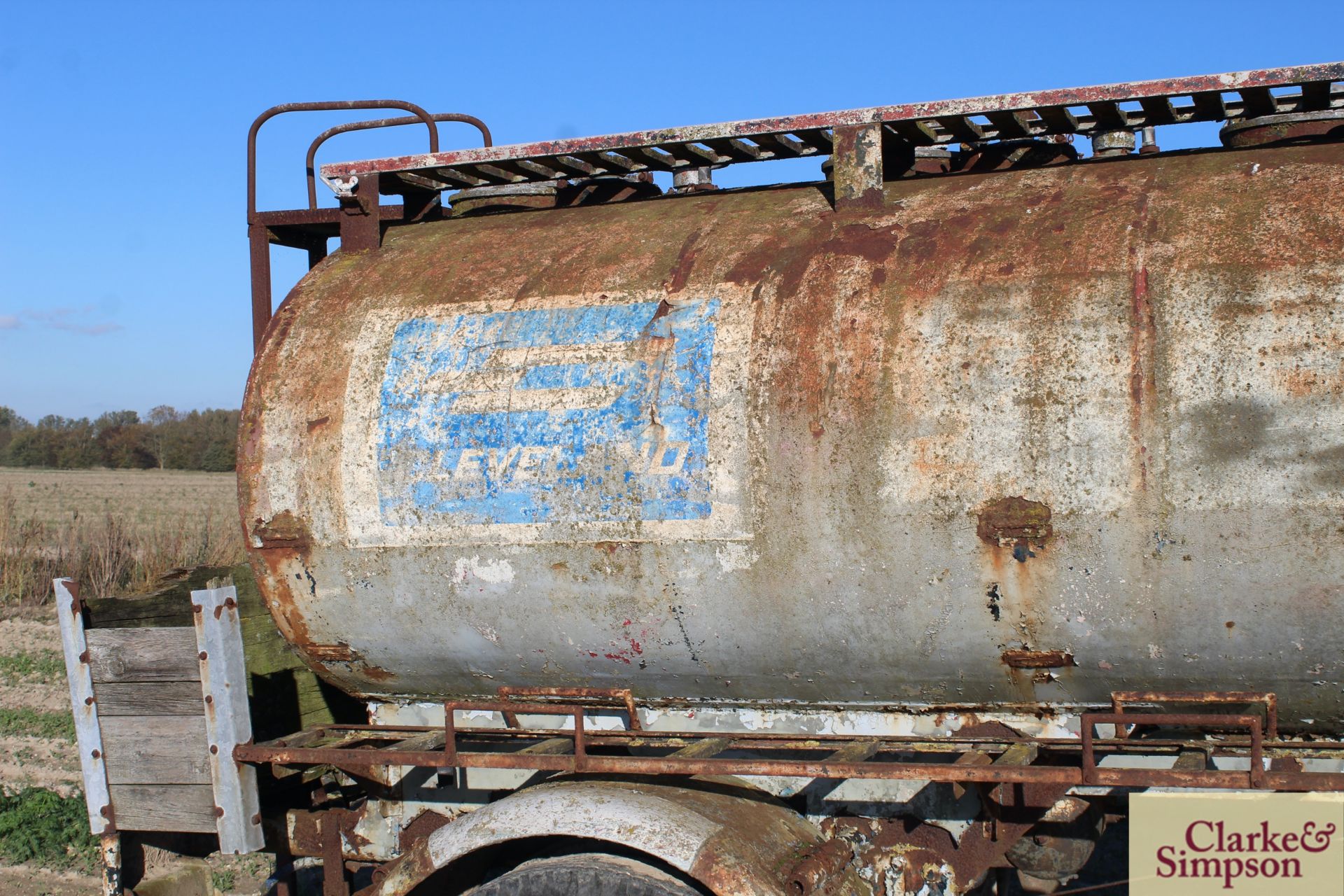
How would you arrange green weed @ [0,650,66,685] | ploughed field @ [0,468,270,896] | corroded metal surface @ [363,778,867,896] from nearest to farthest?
corroded metal surface @ [363,778,867,896] < ploughed field @ [0,468,270,896] < green weed @ [0,650,66,685]

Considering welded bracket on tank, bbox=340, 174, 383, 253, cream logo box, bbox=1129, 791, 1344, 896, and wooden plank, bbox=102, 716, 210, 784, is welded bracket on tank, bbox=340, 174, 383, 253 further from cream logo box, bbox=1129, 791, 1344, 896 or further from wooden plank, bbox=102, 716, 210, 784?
cream logo box, bbox=1129, 791, 1344, 896

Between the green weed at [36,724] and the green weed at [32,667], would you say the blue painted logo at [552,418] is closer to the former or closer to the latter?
the green weed at [36,724]

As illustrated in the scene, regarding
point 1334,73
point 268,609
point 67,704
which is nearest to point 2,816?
point 67,704

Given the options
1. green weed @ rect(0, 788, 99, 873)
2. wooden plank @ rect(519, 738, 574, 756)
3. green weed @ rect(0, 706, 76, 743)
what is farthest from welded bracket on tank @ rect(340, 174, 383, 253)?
green weed @ rect(0, 706, 76, 743)

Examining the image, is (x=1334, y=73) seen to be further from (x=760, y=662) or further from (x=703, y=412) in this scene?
(x=760, y=662)

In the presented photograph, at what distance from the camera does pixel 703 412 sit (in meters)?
3.46

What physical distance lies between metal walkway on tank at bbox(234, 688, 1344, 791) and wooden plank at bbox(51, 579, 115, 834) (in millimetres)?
595

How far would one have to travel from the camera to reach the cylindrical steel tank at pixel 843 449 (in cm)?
303

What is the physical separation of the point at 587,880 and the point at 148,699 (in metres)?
1.62

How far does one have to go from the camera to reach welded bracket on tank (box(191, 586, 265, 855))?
146 inches

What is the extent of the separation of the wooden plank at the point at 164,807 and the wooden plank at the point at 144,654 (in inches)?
14.6

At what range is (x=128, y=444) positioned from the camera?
54344mm

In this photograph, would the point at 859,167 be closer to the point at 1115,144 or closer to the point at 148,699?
the point at 1115,144

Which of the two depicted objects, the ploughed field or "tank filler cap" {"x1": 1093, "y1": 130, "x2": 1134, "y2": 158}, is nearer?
"tank filler cap" {"x1": 1093, "y1": 130, "x2": 1134, "y2": 158}
